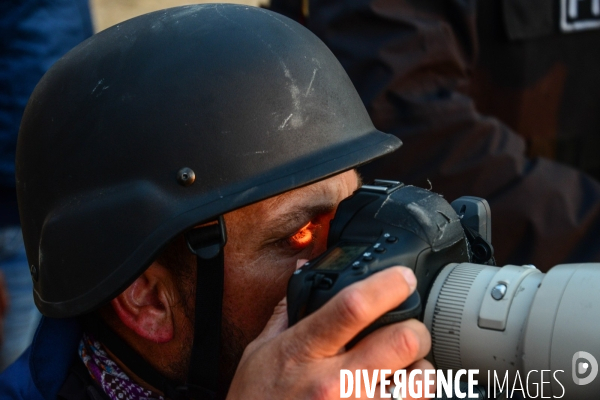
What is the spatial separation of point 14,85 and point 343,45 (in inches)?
38.5

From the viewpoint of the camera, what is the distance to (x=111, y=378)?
1778mm

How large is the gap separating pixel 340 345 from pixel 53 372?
0.86 metres

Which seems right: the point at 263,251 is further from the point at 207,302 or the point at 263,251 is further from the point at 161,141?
the point at 161,141

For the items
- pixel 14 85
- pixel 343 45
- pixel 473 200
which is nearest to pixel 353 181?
pixel 473 200

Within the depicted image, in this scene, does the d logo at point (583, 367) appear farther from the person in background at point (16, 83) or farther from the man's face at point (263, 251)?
the person in background at point (16, 83)

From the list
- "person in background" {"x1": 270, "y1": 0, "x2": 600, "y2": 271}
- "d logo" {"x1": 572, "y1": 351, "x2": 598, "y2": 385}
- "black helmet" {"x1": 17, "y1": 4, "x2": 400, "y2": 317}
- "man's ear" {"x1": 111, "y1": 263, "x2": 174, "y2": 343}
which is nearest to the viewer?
"d logo" {"x1": 572, "y1": 351, "x2": 598, "y2": 385}

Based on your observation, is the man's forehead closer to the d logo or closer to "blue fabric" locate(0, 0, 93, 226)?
the d logo

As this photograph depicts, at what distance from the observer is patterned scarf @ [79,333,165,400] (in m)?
1.76

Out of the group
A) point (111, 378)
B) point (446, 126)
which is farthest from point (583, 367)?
point (446, 126)

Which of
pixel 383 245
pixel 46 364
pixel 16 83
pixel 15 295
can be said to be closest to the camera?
pixel 383 245

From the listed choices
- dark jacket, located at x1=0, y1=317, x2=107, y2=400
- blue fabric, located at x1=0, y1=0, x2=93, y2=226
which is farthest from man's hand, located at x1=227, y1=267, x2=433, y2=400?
blue fabric, located at x1=0, y1=0, x2=93, y2=226

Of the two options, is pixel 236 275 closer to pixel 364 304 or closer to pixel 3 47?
pixel 364 304

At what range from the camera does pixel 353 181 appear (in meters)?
1.78

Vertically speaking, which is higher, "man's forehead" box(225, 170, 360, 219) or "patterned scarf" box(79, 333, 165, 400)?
"man's forehead" box(225, 170, 360, 219)
